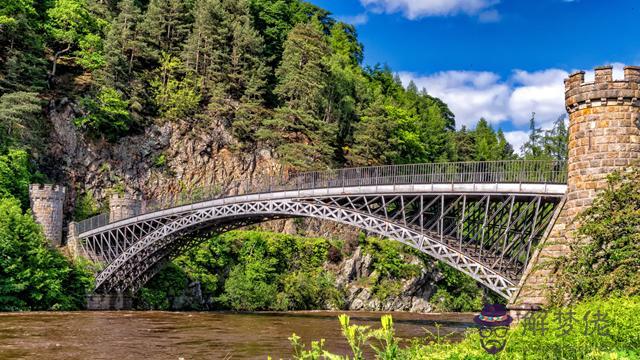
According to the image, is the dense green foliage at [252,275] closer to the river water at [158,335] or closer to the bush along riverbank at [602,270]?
the river water at [158,335]

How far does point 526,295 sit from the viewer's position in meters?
18.8

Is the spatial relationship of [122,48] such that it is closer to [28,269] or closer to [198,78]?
[198,78]

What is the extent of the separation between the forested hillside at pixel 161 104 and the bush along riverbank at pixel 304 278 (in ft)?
25.3

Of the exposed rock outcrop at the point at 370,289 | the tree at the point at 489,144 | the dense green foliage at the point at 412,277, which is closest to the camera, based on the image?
the exposed rock outcrop at the point at 370,289

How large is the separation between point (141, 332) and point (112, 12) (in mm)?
48129

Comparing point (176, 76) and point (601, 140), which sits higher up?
point (176, 76)

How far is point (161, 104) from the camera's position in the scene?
190ft

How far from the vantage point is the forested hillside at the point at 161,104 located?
48.8 metres

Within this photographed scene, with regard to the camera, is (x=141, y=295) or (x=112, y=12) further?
(x=112, y=12)

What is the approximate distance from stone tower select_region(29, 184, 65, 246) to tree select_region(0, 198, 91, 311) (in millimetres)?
2421

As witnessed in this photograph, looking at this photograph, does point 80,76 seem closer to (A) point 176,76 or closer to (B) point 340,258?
(A) point 176,76

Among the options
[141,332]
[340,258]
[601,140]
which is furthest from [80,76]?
[601,140]

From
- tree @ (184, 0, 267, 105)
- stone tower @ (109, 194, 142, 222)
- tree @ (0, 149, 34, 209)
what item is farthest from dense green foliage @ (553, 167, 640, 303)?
tree @ (184, 0, 267, 105)

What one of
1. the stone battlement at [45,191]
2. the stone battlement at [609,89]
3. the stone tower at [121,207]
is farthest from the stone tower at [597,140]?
the stone tower at [121,207]
